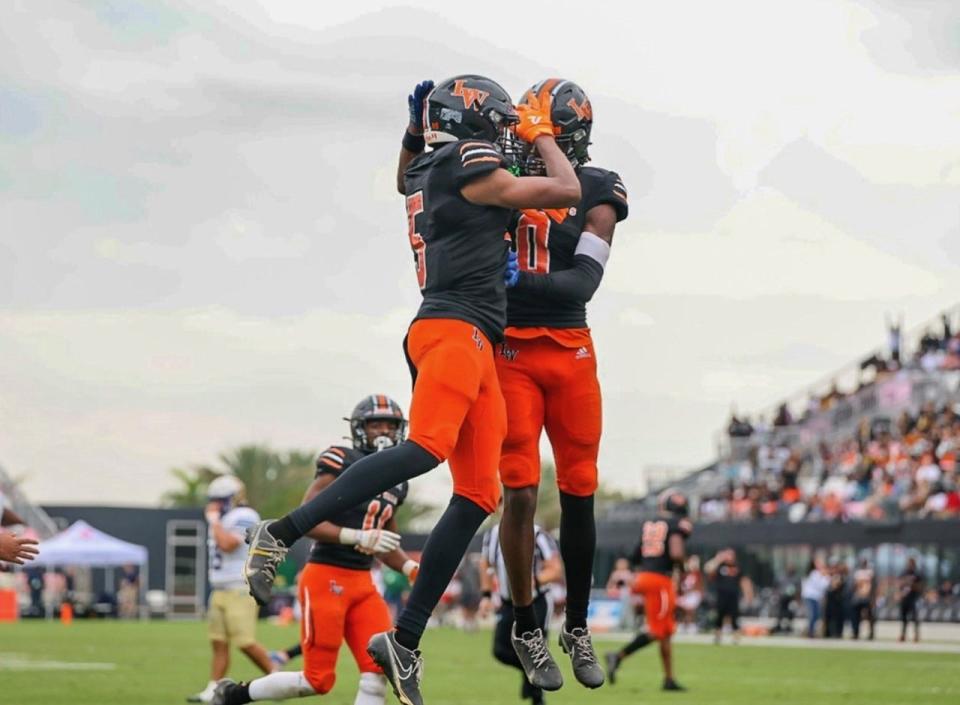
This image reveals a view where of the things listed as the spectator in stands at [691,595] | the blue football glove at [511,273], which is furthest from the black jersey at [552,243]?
the spectator in stands at [691,595]

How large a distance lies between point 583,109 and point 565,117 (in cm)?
12

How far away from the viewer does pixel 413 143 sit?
8914 mm

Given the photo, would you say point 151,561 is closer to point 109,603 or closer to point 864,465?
point 109,603

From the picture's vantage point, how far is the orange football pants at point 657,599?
834 inches

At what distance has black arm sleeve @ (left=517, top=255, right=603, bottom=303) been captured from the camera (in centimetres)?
867

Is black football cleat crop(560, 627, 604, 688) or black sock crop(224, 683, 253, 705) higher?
black football cleat crop(560, 627, 604, 688)

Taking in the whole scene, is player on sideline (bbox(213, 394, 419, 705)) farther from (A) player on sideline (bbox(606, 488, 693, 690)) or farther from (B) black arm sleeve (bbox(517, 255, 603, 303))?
(A) player on sideline (bbox(606, 488, 693, 690))

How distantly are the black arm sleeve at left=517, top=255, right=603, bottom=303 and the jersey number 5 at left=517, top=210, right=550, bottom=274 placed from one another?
0.15m

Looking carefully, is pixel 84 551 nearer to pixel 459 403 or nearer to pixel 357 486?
pixel 357 486

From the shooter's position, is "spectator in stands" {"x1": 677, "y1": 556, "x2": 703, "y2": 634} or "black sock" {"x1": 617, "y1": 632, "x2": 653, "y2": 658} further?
"spectator in stands" {"x1": 677, "y1": 556, "x2": 703, "y2": 634}

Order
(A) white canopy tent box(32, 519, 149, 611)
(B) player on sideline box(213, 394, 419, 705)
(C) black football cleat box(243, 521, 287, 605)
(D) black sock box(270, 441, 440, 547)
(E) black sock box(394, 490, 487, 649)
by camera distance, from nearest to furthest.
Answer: (C) black football cleat box(243, 521, 287, 605), (D) black sock box(270, 441, 440, 547), (E) black sock box(394, 490, 487, 649), (B) player on sideline box(213, 394, 419, 705), (A) white canopy tent box(32, 519, 149, 611)

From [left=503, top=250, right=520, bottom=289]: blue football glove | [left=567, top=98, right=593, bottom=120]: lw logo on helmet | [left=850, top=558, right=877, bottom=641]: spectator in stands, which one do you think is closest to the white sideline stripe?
[left=503, top=250, right=520, bottom=289]: blue football glove

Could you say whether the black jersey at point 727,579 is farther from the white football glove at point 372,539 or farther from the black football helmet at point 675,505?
the white football glove at point 372,539

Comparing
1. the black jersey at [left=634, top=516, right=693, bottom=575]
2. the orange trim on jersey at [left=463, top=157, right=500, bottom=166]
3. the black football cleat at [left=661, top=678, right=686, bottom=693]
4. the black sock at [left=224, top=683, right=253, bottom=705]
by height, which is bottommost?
the black football cleat at [left=661, top=678, right=686, bottom=693]
